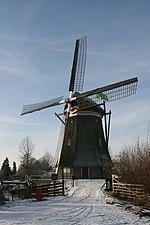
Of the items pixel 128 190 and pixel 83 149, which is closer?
pixel 128 190

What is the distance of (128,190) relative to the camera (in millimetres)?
22938

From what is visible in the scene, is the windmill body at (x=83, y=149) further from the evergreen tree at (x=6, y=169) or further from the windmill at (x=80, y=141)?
the evergreen tree at (x=6, y=169)

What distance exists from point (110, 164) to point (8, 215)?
27.8m

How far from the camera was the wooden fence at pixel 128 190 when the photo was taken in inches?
845

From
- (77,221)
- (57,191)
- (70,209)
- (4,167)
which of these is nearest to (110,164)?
(57,191)

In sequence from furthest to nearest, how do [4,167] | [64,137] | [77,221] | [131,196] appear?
[4,167] < [64,137] < [131,196] < [77,221]

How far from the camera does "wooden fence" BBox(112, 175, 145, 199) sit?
21469 millimetres

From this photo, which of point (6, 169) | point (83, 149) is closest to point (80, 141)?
point (83, 149)

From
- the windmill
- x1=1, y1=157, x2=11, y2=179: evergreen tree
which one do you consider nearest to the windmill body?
the windmill

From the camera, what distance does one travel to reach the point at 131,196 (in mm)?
22438

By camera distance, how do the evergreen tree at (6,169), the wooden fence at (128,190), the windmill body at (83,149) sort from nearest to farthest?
the wooden fence at (128,190) < the windmill body at (83,149) < the evergreen tree at (6,169)

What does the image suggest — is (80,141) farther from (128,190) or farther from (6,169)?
(6,169)

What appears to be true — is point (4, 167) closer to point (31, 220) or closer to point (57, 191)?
point (57, 191)

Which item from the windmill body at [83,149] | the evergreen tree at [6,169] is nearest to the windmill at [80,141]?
the windmill body at [83,149]
